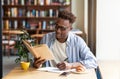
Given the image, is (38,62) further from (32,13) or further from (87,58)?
(32,13)

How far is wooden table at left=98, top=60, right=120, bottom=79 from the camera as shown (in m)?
2.90

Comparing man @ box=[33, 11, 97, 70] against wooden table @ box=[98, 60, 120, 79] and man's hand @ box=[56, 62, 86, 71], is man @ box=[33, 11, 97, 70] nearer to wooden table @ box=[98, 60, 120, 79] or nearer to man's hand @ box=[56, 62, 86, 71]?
man's hand @ box=[56, 62, 86, 71]

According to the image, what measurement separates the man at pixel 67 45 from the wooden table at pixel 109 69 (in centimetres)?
33

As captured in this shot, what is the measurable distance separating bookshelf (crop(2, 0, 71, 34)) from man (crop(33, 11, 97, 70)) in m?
5.49

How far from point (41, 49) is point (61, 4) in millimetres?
5904

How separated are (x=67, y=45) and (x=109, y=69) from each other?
2.53 feet

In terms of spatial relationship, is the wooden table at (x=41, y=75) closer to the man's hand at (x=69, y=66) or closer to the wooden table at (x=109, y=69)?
the man's hand at (x=69, y=66)

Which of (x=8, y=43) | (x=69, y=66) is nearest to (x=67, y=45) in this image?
(x=69, y=66)

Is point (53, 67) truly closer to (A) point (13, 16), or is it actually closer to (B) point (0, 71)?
(B) point (0, 71)

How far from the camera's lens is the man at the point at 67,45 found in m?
2.66

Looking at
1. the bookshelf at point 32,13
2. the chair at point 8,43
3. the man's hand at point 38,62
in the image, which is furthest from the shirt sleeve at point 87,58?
the bookshelf at point 32,13

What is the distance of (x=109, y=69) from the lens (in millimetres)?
3260

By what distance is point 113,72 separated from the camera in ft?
10.2

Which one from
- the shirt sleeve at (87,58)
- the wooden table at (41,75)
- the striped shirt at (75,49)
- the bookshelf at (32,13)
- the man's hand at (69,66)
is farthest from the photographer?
the bookshelf at (32,13)
